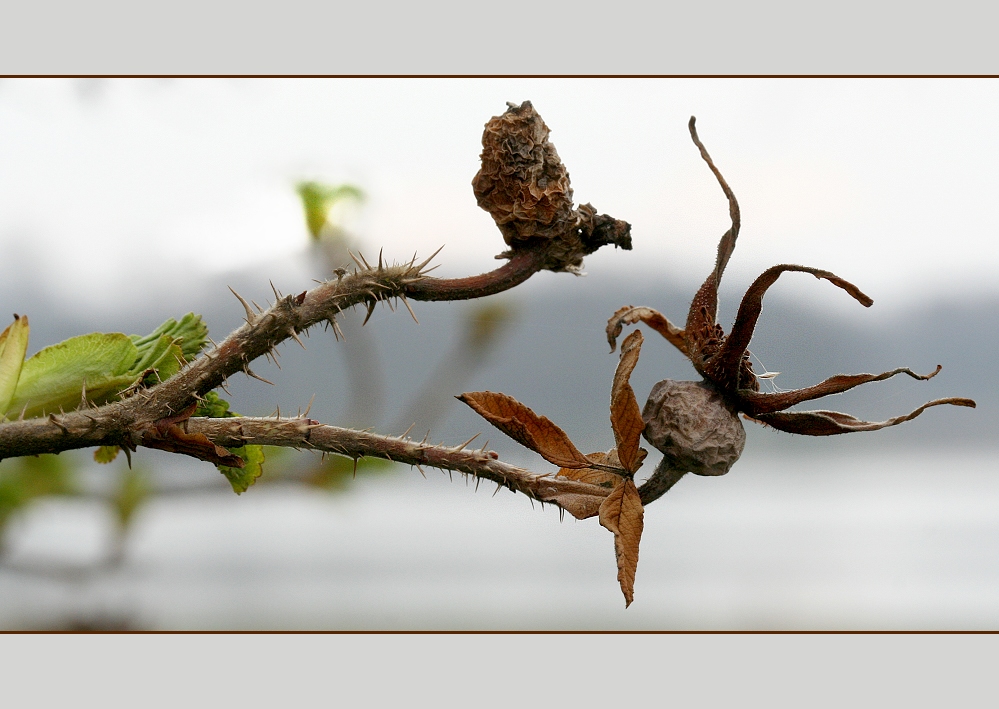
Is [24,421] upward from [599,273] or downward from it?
downward

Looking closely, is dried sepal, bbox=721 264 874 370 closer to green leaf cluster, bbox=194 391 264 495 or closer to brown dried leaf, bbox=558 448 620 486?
brown dried leaf, bbox=558 448 620 486

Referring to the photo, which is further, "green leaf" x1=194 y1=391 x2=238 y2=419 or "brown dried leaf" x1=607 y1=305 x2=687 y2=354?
"green leaf" x1=194 y1=391 x2=238 y2=419

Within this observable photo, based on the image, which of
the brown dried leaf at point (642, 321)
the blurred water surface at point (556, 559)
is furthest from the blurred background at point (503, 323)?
the brown dried leaf at point (642, 321)

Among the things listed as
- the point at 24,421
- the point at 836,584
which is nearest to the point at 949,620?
the point at 836,584

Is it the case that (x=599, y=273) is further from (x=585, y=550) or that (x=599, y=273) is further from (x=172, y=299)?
(x=172, y=299)

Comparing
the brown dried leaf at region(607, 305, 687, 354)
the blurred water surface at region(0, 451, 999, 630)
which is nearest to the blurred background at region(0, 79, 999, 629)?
the blurred water surface at region(0, 451, 999, 630)
